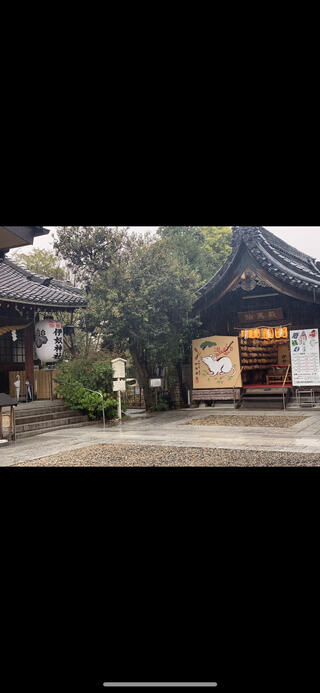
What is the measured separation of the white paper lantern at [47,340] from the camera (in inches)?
377

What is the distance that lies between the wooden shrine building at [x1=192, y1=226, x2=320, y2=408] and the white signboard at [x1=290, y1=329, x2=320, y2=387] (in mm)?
206

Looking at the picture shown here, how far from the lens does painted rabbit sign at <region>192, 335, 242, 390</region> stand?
10.1 m

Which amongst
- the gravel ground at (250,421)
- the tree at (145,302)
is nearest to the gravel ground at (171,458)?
the gravel ground at (250,421)

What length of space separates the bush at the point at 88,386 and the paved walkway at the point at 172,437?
0.49m

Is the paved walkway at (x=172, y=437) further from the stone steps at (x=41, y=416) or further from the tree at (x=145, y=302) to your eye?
the tree at (x=145, y=302)

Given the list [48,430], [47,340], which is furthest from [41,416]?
[47,340]

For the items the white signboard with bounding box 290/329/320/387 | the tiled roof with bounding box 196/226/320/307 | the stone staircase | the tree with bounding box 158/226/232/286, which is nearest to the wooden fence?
the stone staircase

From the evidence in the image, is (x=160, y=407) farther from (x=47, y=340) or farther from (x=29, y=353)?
(x=29, y=353)

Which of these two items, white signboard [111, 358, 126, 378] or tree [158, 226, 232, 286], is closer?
white signboard [111, 358, 126, 378]

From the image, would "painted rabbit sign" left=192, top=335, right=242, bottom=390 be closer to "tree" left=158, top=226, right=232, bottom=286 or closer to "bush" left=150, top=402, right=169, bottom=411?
"bush" left=150, top=402, right=169, bottom=411

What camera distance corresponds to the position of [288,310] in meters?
9.94

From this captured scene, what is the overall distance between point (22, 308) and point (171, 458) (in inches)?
209
